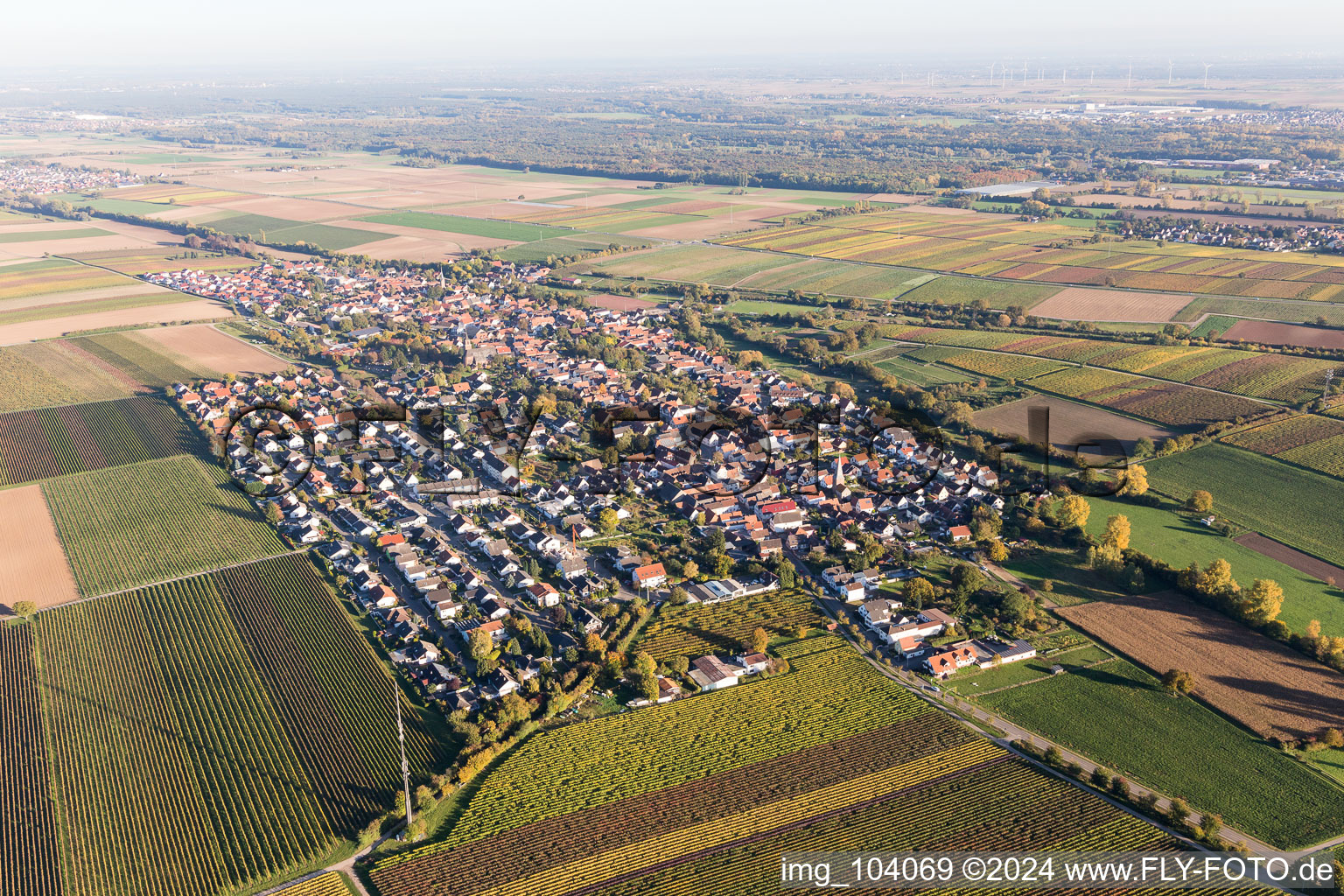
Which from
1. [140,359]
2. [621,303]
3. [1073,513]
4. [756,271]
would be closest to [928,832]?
[1073,513]

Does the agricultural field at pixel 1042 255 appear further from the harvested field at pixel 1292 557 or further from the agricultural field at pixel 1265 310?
the harvested field at pixel 1292 557

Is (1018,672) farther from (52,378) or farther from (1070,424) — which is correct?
(52,378)

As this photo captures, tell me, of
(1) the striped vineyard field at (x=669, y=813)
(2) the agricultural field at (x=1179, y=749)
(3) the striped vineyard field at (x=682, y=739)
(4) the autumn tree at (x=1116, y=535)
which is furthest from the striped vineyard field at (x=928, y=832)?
(4) the autumn tree at (x=1116, y=535)

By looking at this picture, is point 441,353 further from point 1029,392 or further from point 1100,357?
point 1100,357

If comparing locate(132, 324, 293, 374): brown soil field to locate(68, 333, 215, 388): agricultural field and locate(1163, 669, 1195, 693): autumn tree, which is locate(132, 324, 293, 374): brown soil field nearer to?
locate(68, 333, 215, 388): agricultural field

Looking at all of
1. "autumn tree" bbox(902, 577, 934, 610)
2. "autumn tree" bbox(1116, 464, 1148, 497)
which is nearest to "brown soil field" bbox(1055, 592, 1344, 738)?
"autumn tree" bbox(902, 577, 934, 610)
